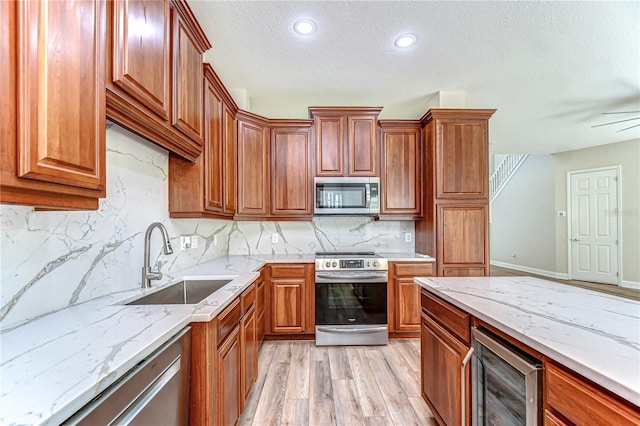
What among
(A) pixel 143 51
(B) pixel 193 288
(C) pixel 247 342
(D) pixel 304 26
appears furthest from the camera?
(D) pixel 304 26

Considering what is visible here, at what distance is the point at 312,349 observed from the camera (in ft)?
9.12

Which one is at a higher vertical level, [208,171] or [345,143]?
[345,143]

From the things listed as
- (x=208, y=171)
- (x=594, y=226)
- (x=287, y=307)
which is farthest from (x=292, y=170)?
(x=594, y=226)

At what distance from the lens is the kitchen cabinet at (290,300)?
9.49 ft

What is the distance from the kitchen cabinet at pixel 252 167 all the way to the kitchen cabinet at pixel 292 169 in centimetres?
11

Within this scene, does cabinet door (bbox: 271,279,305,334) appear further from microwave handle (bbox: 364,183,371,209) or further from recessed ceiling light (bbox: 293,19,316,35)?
recessed ceiling light (bbox: 293,19,316,35)

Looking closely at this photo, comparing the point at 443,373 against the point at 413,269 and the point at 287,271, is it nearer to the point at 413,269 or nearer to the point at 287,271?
the point at 413,269

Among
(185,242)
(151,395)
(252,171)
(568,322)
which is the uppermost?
(252,171)

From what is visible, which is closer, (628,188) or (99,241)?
(99,241)

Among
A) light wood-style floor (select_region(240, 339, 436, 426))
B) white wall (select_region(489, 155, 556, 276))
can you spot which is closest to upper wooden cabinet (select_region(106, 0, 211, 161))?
light wood-style floor (select_region(240, 339, 436, 426))

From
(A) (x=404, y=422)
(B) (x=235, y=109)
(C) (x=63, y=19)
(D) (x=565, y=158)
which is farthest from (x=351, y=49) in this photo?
(D) (x=565, y=158)

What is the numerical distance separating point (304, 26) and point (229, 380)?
8.08 feet

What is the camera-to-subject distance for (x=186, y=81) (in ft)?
5.42

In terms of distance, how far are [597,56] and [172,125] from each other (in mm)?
3705
